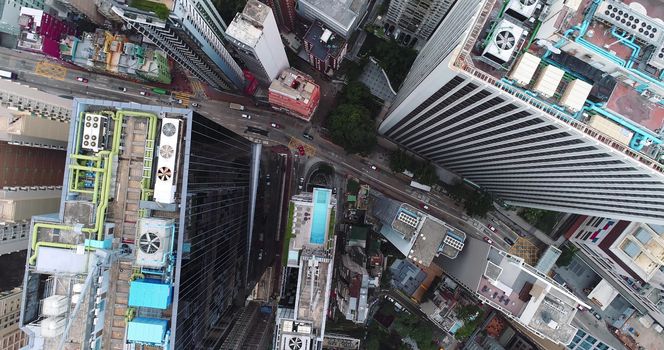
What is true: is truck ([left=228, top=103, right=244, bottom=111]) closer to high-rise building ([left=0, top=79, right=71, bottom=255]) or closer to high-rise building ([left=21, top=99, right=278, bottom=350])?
high-rise building ([left=0, top=79, right=71, bottom=255])

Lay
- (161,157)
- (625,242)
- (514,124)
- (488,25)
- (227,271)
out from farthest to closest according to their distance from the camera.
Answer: (625,242)
(227,271)
(514,124)
(488,25)
(161,157)

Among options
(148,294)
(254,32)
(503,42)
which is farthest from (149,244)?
(503,42)

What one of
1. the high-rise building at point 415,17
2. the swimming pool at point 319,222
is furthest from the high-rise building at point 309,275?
the high-rise building at point 415,17

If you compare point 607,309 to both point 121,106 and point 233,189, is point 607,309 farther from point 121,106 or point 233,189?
point 121,106

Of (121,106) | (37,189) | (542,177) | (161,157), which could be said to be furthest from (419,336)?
(37,189)

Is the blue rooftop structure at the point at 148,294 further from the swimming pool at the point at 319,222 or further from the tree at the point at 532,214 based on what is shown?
the tree at the point at 532,214

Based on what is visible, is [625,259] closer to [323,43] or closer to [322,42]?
[323,43]
